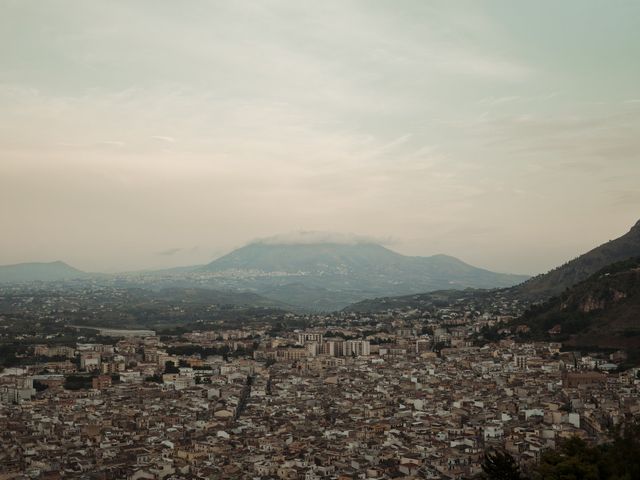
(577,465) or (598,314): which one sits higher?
(598,314)

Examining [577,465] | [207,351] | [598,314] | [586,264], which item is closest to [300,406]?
[577,465]

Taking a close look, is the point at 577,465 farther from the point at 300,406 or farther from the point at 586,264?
the point at 586,264

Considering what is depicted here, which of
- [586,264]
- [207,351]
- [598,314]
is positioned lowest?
[207,351]

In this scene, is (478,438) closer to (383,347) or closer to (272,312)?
(383,347)

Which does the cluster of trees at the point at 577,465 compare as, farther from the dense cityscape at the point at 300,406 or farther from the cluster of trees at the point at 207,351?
the cluster of trees at the point at 207,351

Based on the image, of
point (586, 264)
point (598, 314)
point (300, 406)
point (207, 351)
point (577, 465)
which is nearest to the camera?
point (577, 465)

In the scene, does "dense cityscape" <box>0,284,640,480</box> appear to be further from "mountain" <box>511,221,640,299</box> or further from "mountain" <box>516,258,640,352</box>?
"mountain" <box>511,221,640,299</box>

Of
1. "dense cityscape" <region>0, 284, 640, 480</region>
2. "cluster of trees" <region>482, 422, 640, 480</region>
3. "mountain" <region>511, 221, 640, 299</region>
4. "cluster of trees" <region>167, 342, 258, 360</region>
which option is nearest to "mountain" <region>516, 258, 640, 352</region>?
"dense cityscape" <region>0, 284, 640, 480</region>

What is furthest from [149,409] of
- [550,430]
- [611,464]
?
[611,464]
